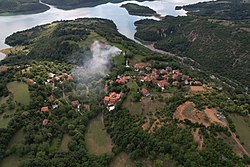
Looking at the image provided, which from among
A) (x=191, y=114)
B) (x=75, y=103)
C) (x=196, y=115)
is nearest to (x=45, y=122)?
(x=75, y=103)

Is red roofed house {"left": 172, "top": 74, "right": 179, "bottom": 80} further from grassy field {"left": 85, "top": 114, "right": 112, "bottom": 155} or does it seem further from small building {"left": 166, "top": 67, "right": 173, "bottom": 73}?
grassy field {"left": 85, "top": 114, "right": 112, "bottom": 155}

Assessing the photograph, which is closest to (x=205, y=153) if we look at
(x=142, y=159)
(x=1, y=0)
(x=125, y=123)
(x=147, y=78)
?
(x=142, y=159)

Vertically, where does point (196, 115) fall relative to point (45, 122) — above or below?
above

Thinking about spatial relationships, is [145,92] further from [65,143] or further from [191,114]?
[65,143]

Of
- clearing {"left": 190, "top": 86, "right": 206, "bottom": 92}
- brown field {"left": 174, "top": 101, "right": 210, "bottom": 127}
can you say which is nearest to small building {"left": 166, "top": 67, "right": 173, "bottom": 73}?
clearing {"left": 190, "top": 86, "right": 206, "bottom": 92}

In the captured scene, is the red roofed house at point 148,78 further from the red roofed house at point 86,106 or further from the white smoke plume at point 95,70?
the red roofed house at point 86,106

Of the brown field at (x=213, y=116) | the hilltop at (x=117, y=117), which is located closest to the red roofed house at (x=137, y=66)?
the hilltop at (x=117, y=117)

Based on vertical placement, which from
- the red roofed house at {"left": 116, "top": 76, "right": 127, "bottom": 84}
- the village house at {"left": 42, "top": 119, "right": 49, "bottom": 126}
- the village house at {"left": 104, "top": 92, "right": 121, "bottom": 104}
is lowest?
the village house at {"left": 42, "top": 119, "right": 49, "bottom": 126}
